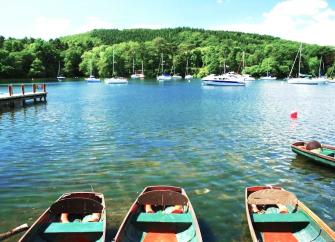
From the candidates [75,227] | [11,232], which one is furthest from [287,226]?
[11,232]

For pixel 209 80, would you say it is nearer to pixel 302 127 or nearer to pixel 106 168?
pixel 302 127

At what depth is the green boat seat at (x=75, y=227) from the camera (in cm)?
1141

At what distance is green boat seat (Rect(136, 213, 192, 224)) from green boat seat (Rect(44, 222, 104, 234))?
1.42m

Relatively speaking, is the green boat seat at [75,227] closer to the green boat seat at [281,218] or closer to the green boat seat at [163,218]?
the green boat seat at [163,218]

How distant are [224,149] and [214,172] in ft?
19.7

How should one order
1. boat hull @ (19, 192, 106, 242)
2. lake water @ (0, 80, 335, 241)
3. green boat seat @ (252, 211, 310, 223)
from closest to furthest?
1. boat hull @ (19, 192, 106, 242)
2. green boat seat @ (252, 211, 310, 223)
3. lake water @ (0, 80, 335, 241)

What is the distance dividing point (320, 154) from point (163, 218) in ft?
42.8

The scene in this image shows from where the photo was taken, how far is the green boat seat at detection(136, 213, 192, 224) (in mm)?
12234

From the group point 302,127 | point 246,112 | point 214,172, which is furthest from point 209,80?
point 214,172

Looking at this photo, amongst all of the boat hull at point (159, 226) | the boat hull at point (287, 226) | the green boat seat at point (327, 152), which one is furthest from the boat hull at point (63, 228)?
the green boat seat at point (327, 152)

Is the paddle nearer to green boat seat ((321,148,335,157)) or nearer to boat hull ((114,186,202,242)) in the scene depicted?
boat hull ((114,186,202,242))

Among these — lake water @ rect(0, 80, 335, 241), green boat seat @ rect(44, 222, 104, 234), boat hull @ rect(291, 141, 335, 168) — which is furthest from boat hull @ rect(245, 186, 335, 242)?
boat hull @ rect(291, 141, 335, 168)

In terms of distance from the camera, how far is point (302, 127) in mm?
36906

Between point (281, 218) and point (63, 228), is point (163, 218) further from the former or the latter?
point (281, 218)
